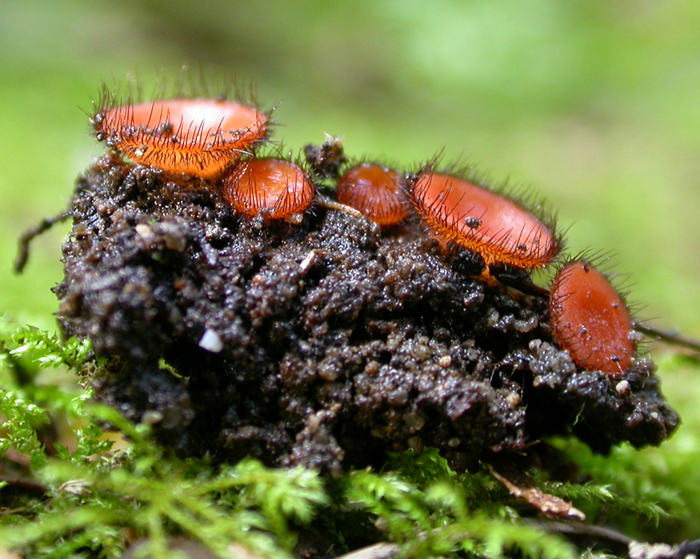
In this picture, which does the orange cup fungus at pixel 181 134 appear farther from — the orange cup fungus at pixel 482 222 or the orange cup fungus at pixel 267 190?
the orange cup fungus at pixel 482 222

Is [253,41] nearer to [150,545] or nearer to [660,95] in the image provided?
[660,95]

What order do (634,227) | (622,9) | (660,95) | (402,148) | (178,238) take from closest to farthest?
(178,238), (634,227), (402,148), (660,95), (622,9)

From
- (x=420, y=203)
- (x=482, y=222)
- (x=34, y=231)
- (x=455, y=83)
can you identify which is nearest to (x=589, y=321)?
(x=482, y=222)

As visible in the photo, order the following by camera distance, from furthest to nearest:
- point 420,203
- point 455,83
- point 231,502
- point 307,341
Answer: point 455,83 → point 420,203 → point 307,341 → point 231,502

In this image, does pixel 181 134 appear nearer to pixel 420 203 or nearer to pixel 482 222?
pixel 420 203

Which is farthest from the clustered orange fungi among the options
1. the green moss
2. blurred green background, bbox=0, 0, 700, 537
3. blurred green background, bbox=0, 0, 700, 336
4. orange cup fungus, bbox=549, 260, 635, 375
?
blurred green background, bbox=0, 0, 700, 336

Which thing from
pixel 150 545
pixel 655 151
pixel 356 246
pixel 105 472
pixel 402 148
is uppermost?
pixel 655 151

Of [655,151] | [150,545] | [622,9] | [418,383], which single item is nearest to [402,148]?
[655,151]
